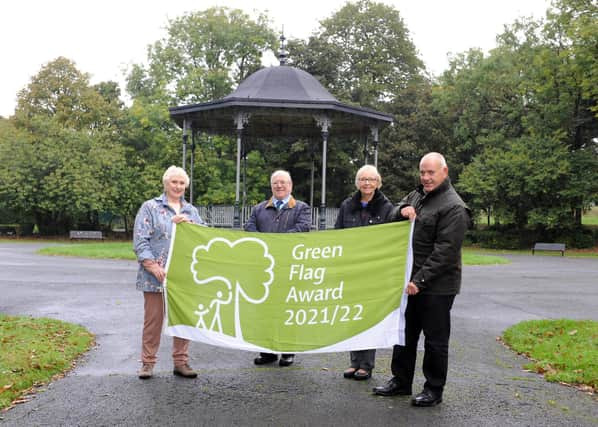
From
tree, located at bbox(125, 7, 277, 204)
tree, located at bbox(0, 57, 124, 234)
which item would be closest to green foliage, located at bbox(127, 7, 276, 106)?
tree, located at bbox(125, 7, 277, 204)

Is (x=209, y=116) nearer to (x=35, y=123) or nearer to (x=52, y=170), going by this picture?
(x=52, y=170)

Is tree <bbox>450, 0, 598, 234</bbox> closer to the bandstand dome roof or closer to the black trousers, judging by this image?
the bandstand dome roof

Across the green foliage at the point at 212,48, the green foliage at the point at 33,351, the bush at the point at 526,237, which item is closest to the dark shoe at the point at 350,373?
the green foliage at the point at 33,351

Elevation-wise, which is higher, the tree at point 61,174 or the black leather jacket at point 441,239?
the tree at point 61,174

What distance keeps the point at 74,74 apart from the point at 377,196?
43.2 meters

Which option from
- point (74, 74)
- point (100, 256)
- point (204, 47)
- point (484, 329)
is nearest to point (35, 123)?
point (74, 74)

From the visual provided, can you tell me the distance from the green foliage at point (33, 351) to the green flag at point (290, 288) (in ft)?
4.54

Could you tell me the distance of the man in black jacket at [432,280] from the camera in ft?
15.3

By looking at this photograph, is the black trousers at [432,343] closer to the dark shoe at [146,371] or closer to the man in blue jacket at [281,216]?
the man in blue jacket at [281,216]

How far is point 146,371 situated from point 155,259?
1117mm

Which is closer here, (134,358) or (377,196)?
(377,196)

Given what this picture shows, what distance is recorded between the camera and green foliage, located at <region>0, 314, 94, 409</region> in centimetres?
496

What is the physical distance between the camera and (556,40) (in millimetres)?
33219

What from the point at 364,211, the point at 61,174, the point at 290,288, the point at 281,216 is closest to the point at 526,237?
the point at 61,174
